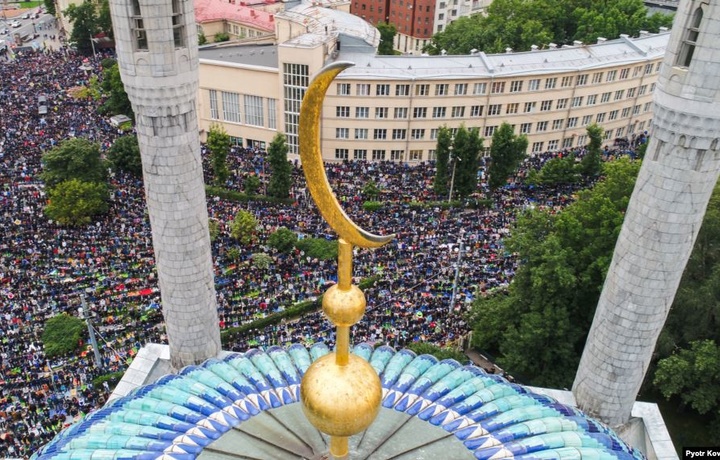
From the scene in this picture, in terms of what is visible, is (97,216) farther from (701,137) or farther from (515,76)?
(701,137)

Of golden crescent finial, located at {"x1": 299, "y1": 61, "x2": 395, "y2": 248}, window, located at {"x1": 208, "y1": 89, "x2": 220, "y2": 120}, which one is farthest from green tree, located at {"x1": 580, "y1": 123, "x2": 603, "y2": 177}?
golden crescent finial, located at {"x1": 299, "y1": 61, "x2": 395, "y2": 248}

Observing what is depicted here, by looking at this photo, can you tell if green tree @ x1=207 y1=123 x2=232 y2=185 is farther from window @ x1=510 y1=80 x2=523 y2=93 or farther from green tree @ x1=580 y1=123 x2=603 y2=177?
green tree @ x1=580 y1=123 x2=603 y2=177

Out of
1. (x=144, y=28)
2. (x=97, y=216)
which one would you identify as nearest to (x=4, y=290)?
(x=97, y=216)

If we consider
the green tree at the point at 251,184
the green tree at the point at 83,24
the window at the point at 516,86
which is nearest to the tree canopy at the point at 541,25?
the window at the point at 516,86

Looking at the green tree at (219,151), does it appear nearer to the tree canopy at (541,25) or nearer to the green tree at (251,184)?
the green tree at (251,184)

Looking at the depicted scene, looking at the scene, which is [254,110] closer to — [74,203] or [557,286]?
[74,203]

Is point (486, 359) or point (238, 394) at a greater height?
point (238, 394)

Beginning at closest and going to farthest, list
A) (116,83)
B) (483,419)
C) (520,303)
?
(483,419) < (520,303) < (116,83)
